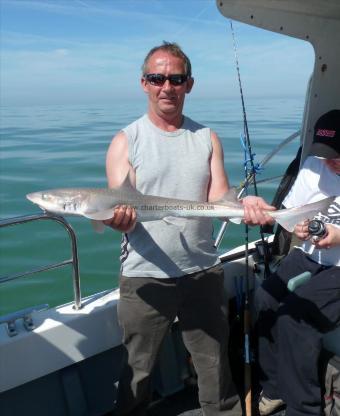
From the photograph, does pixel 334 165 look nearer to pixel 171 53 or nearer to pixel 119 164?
pixel 171 53

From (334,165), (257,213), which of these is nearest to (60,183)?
(334,165)

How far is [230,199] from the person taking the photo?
104 inches

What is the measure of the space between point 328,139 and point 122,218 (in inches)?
62.5

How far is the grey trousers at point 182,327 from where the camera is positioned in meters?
2.74

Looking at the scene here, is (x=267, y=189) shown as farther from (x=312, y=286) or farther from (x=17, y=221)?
(x=17, y=221)

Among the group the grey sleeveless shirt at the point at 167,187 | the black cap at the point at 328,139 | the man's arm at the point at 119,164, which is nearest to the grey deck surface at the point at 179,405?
the grey sleeveless shirt at the point at 167,187

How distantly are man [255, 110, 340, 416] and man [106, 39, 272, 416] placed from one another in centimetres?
51

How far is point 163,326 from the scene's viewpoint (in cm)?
280

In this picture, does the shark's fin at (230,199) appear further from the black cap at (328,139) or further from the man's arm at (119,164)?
the black cap at (328,139)

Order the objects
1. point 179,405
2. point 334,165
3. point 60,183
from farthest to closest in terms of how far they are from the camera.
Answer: point 60,183 < point 179,405 < point 334,165

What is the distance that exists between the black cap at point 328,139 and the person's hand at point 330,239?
1.84 ft

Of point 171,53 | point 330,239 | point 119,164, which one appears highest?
point 171,53

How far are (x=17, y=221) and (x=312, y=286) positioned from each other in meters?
2.06

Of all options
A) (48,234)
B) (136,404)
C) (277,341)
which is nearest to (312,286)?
(277,341)
